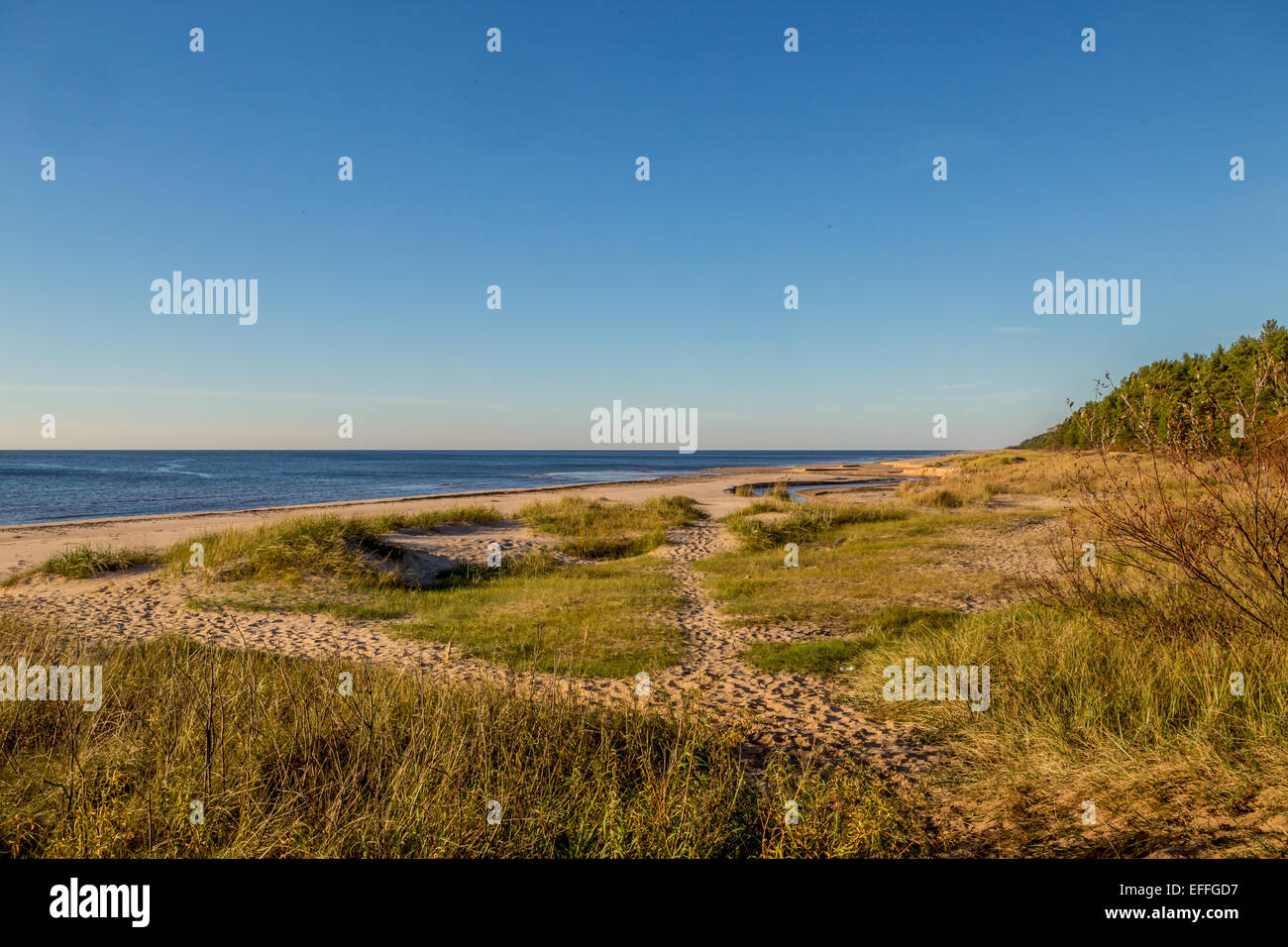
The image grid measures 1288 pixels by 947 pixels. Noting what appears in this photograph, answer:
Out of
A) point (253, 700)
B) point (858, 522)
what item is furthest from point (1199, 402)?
point (858, 522)

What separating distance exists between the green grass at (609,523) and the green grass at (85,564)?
33.1ft

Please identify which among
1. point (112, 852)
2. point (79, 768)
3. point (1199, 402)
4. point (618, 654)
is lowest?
point (618, 654)

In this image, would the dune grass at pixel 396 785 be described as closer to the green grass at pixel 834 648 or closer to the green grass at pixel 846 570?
the green grass at pixel 834 648

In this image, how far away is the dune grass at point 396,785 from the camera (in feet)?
11.3

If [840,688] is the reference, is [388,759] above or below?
above

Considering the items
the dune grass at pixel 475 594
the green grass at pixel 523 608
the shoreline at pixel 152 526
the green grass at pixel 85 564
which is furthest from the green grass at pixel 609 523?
the green grass at pixel 85 564

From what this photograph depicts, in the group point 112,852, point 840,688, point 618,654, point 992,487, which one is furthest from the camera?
point 992,487

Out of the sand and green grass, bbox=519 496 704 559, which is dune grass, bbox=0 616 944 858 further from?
green grass, bbox=519 496 704 559

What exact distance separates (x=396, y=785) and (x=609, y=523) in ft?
61.9

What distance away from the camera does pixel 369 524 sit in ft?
61.1

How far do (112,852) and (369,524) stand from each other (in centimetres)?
1619

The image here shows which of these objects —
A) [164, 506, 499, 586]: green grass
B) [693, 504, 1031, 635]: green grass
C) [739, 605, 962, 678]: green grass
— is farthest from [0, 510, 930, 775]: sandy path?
[164, 506, 499, 586]: green grass

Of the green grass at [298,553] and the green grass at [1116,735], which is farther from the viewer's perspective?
the green grass at [298,553]
